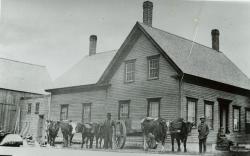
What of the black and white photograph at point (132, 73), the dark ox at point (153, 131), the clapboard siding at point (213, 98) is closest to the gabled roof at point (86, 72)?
the black and white photograph at point (132, 73)

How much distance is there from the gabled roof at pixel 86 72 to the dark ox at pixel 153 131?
2.03m

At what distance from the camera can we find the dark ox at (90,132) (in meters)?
8.94

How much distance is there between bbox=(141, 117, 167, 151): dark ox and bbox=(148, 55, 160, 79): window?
107cm

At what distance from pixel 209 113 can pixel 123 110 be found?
7.15ft

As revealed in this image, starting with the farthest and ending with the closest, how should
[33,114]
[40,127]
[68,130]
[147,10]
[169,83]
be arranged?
[33,114] < [40,127] < [68,130] < [169,83] < [147,10]

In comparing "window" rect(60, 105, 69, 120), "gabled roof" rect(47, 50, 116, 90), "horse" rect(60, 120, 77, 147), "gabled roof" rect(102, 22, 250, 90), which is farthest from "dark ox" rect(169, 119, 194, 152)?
"window" rect(60, 105, 69, 120)

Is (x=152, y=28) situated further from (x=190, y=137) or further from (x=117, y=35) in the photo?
(x=190, y=137)

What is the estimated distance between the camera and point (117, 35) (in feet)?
28.1

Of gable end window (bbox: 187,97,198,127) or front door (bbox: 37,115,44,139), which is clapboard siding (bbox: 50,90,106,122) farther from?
gable end window (bbox: 187,97,198,127)

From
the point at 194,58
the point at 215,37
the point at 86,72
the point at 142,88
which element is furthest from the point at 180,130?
the point at 86,72

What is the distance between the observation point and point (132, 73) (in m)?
8.80

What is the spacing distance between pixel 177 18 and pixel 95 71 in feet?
10.0

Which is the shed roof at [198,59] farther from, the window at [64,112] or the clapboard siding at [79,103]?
the window at [64,112]

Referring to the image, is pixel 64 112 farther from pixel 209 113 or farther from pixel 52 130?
pixel 209 113
